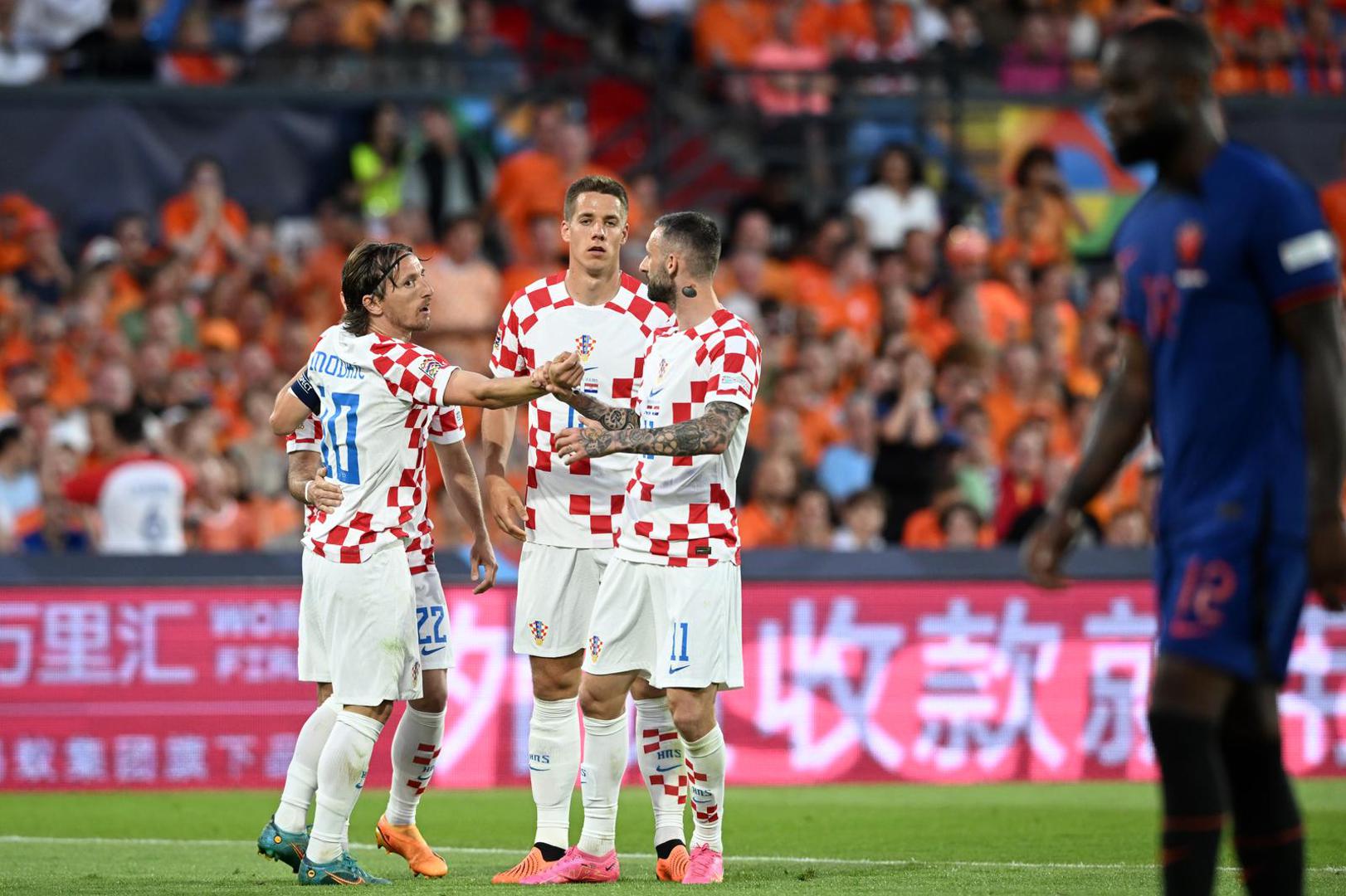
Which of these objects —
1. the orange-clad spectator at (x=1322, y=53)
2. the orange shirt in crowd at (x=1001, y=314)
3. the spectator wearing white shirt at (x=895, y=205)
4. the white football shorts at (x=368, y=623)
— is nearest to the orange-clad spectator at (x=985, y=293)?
the orange shirt in crowd at (x=1001, y=314)

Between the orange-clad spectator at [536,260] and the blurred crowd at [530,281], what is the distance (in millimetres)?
27

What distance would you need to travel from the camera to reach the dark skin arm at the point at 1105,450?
17.1 feet

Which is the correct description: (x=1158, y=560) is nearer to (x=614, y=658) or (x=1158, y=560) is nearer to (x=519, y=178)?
(x=614, y=658)

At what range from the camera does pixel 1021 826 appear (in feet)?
32.9

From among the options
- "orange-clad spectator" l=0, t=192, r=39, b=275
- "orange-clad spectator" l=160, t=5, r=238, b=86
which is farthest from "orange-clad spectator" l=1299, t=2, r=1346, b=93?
"orange-clad spectator" l=0, t=192, r=39, b=275

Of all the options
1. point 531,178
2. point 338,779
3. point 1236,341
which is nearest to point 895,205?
point 531,178

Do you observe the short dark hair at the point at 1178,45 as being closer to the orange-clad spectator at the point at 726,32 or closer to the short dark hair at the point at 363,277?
the short dark hair at the point at 363,277

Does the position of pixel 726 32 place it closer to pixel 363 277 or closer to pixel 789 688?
pixel 789 688

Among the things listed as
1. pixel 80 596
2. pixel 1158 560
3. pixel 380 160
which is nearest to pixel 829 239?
pixel 380 160

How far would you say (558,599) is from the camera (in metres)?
8.04

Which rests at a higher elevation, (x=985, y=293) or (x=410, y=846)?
(x=985, y=293)

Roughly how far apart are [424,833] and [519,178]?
26.7 feet

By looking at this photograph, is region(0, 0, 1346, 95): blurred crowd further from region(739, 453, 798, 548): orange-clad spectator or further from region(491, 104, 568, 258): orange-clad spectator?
region(739, 453, 798, 548): orange-clad spectator

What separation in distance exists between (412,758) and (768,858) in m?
1.63
